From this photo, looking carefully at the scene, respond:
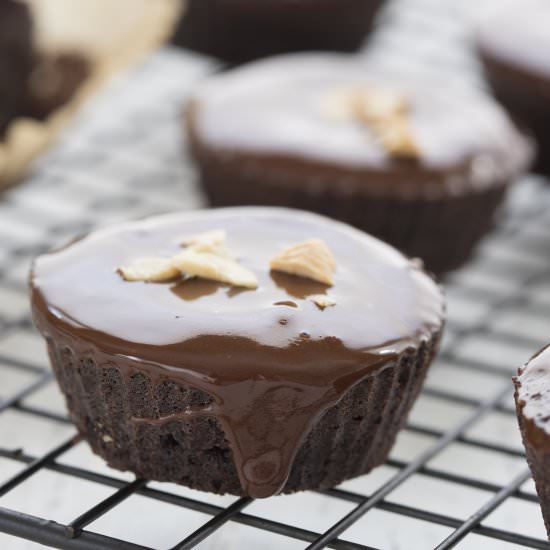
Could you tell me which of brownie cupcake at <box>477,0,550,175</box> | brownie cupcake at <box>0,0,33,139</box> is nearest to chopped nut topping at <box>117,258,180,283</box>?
brownie cupcake at <box>0,0,33,139</box>

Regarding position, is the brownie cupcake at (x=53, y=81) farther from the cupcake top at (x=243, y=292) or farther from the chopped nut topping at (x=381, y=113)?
the cupcake top at (x=243, y=292)

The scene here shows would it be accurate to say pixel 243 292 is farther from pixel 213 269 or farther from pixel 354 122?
pixel 354 122

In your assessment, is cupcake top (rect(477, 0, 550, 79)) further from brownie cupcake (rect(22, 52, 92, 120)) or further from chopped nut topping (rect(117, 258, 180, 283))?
chopped nut topping (rect(117, 258, 180, 283))

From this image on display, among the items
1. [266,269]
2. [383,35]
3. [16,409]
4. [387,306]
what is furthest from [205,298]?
[383,35]

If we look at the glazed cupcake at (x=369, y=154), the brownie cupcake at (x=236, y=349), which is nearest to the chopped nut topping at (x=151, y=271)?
the brownie cupcake at (x=236, y=349)

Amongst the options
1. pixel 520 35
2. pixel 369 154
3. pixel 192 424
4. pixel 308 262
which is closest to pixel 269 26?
pixel 520 35

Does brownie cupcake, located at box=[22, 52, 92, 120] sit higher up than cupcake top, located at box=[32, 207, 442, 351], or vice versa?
cupcake top, located at box=[32, 207, 442, 351]

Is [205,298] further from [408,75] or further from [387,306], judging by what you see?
[408,75]
